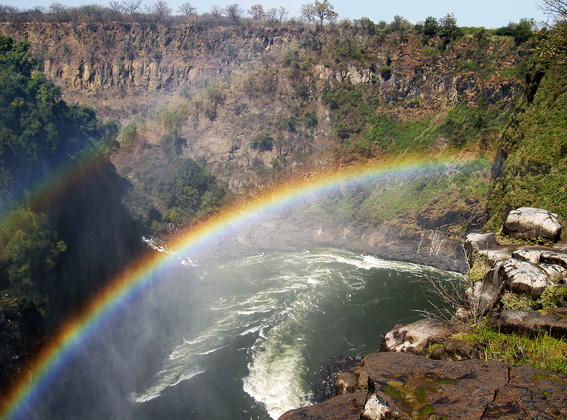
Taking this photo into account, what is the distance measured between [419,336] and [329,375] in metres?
10.7

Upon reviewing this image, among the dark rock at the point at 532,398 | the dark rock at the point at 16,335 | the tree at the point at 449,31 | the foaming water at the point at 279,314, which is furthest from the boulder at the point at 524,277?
the tree at the point at 449,31

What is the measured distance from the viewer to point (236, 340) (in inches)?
1062

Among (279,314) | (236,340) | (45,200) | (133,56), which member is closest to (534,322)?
(236,340)

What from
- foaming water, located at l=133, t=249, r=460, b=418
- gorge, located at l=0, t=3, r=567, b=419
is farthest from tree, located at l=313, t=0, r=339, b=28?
foaming water, located at l=133, t=249, r=460, b=418

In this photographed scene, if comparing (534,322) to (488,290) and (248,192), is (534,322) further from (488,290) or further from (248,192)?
(248,192)

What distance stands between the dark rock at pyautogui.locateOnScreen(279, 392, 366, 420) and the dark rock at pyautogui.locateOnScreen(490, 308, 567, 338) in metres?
4.28

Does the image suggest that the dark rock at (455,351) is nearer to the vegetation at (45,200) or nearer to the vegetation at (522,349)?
the vegetation at (522,349)

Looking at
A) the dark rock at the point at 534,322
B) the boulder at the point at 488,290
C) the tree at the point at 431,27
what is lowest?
the boulder at the point at 488,290

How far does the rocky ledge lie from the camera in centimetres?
641

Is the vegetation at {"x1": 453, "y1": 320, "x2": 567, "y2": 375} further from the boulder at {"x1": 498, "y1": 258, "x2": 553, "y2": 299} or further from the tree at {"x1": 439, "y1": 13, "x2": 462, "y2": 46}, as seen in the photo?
the tree at {"x1": 439, "y1": 13, "x2": 462, "y2": 46}

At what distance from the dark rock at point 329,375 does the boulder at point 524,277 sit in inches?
449

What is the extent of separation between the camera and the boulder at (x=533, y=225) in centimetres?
1341

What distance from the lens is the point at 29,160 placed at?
29422 millimetres

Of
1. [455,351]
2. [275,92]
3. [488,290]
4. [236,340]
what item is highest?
[275,92]
